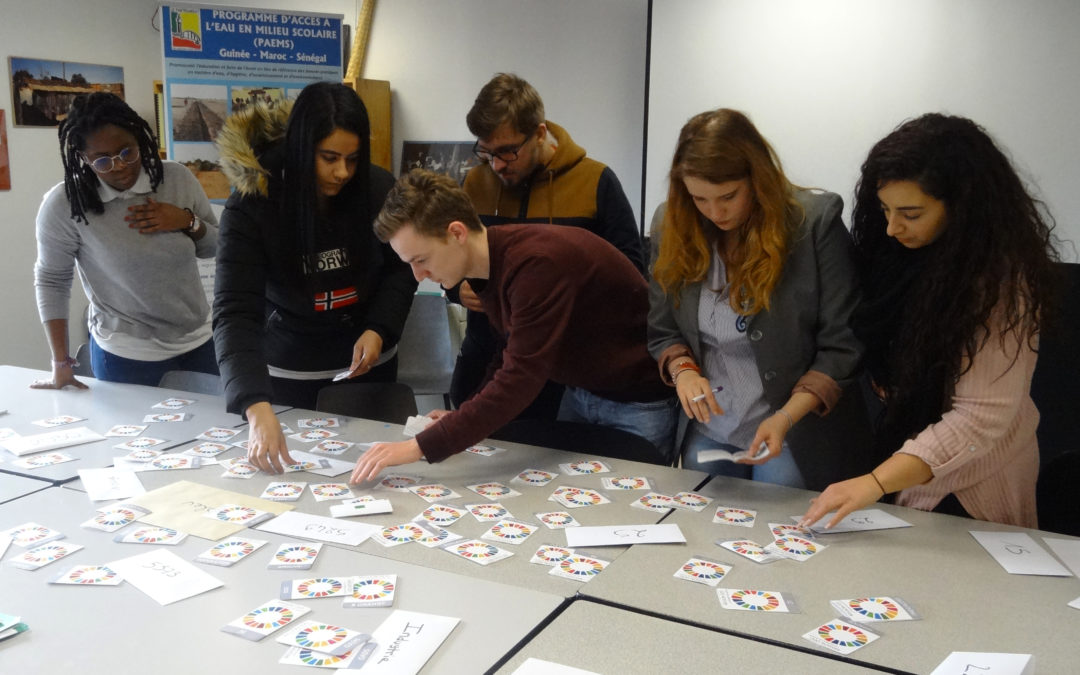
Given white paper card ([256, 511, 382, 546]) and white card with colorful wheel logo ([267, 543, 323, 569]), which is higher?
white paper card ([256, 511, 382, 546])

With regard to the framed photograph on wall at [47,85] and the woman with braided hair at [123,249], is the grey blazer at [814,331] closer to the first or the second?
the woman with braided hair at [123,249]

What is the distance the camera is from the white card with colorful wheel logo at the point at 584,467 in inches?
76.8

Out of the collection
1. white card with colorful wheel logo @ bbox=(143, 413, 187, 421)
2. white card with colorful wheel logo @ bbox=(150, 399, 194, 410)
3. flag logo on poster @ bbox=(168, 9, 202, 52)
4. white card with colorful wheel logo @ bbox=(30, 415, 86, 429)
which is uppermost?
flag logo on poster @ bbox=(168, 9, 202, 52)

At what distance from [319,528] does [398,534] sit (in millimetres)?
157

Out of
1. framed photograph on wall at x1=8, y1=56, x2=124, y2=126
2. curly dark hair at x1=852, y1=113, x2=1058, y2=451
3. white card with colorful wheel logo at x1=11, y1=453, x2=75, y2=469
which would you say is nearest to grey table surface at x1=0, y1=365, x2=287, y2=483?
white card with colorful wheel logo at x1=11, y1=453, x2=75, y2=469

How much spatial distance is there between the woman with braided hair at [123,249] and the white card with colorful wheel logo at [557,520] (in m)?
1.65

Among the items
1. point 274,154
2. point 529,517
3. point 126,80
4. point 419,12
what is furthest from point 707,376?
point 126,80

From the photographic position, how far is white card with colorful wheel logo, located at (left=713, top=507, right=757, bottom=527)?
1.66 meters

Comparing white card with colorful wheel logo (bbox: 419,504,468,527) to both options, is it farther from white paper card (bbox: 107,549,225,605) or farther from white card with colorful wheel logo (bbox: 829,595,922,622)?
white card with colorful wheel logo (bbox: 829,595,922,622)

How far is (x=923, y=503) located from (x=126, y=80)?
511 centimetres

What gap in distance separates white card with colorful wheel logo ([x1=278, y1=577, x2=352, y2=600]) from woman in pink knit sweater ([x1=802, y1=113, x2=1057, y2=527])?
2.87 ft

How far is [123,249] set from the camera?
267cm

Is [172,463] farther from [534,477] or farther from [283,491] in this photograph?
[534,477]

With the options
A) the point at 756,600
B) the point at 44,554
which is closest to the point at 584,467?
the point at 756,600
